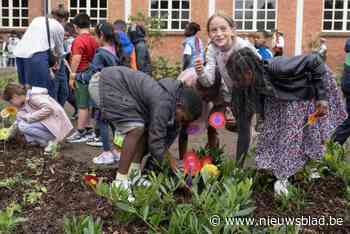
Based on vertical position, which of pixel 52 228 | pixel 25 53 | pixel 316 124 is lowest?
pixel 52 228

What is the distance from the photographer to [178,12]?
24.3m

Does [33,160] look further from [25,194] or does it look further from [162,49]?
[162,49]

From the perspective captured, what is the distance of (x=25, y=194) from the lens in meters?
4.86

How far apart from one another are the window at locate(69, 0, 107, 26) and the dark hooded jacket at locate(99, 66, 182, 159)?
2022cm

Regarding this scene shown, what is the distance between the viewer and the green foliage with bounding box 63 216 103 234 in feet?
12.2

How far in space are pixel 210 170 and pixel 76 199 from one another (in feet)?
3.78

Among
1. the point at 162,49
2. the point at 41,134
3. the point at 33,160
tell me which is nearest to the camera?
the point at 33,160

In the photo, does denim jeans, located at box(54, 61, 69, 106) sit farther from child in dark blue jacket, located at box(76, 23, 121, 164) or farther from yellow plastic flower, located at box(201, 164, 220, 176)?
yellow plastic flower, located at box(201, 164, 220, 176)

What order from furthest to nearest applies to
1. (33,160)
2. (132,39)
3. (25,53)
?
1. (132,39)
2. (25,53)
3. (33,160)

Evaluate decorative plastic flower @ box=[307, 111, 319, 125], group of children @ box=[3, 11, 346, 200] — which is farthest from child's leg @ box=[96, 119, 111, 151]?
decorative plastic flower @ box=[307, 111, 319, 125]

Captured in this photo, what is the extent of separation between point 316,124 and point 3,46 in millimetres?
21166

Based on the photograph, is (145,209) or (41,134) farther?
(41,134)

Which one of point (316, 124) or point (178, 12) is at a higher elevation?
point (178, 12)

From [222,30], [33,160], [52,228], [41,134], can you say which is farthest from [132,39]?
[52,228]
